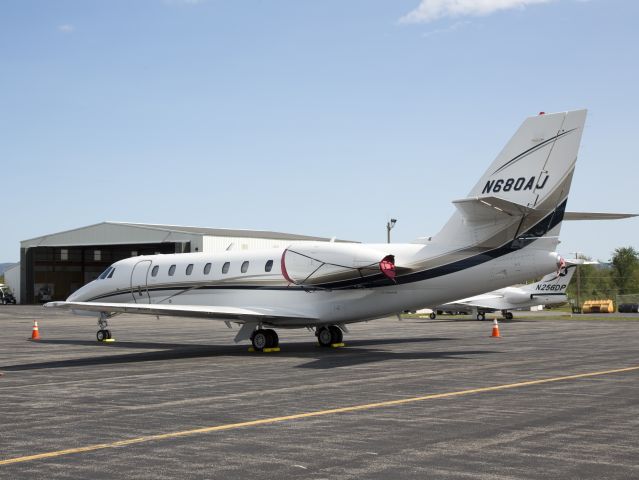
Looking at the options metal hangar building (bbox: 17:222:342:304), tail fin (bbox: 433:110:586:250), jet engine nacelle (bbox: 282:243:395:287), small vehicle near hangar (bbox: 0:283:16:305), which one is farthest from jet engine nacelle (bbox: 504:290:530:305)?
small vehicle near hangar (bbox: 0:283:16:305)

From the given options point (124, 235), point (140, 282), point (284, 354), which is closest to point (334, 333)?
point (284, 354)

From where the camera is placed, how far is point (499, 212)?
2045 centimetres

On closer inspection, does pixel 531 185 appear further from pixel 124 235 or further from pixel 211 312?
pixel 124 235

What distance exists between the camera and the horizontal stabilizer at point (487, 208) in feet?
63.1

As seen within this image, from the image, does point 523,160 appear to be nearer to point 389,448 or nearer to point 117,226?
point 389,448

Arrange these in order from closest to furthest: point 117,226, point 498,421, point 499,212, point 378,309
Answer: point 498,421 → point 499,212 → point 378,309 → point 117,226

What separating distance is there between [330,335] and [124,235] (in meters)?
42.7

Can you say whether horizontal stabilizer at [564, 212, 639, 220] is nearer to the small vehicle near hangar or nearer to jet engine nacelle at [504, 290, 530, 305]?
jet engine nacelle at [504, 290, 530, 305]

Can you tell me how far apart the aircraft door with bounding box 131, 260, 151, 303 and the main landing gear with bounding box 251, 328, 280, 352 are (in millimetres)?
5761

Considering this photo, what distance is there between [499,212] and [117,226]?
163 feet

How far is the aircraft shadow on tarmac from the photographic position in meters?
20.4

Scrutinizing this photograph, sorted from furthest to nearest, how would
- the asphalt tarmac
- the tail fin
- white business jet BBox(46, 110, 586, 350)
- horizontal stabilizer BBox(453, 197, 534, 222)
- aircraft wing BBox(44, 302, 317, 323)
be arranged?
aircraft wing BBox(44, 302, 317, 323) < white business jet BBox(46, 110, 586, 350) < the tail fin < horizontal stabilizer BBox(453, 197, 534, 222) < the asphalt tarmac

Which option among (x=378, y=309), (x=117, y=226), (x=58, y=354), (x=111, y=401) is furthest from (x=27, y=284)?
(x=111, y=401)

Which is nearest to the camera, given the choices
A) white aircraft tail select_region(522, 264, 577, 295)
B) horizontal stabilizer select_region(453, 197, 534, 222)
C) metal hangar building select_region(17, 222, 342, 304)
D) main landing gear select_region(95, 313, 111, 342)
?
horizontal stabilizer select_region(453, 197, 534, 222)
